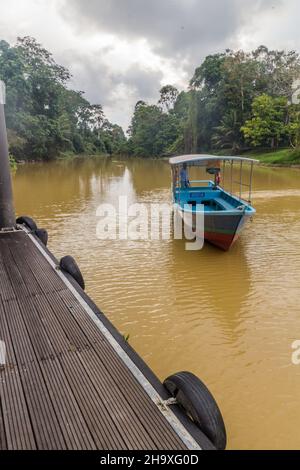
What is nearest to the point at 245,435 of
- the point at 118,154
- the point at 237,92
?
the point at 237,92

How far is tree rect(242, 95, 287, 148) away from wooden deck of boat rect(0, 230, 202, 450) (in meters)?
33.7

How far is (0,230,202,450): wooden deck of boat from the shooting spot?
78.7 inches

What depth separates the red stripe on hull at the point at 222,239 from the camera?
7.32 meters

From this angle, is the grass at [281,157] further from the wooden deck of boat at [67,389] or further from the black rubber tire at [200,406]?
the black rubber tire at [200,406]

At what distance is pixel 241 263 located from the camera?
701 cm

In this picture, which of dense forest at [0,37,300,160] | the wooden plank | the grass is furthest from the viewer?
dense forest at [0,37,300,160]

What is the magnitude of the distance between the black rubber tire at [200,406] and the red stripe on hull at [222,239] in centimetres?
516

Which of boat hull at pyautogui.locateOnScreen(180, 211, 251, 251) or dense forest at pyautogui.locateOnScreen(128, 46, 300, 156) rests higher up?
dense forest at pyautogui.locateOnScreen(128, 46, 300, 156)

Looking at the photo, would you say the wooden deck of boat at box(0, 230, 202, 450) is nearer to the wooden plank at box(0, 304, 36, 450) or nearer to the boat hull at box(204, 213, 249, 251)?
the wooden plank at box(0, 304, 36, 450)

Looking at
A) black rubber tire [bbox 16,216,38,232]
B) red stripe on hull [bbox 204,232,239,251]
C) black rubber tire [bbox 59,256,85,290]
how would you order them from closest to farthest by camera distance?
1. black rubber tire [bbox 59,256,85,290]
2. black rubber tire [bbox 16,216,38,232]
3. red stripe on hull [bbox 204,232,239,251]

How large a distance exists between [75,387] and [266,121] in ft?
115

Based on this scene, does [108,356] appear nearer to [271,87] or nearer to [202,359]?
[202,359]

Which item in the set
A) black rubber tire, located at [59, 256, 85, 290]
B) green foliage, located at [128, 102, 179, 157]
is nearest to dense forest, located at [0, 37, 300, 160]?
green foliage, located at [128, 102, 179, 157]

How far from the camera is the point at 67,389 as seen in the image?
238 cm
